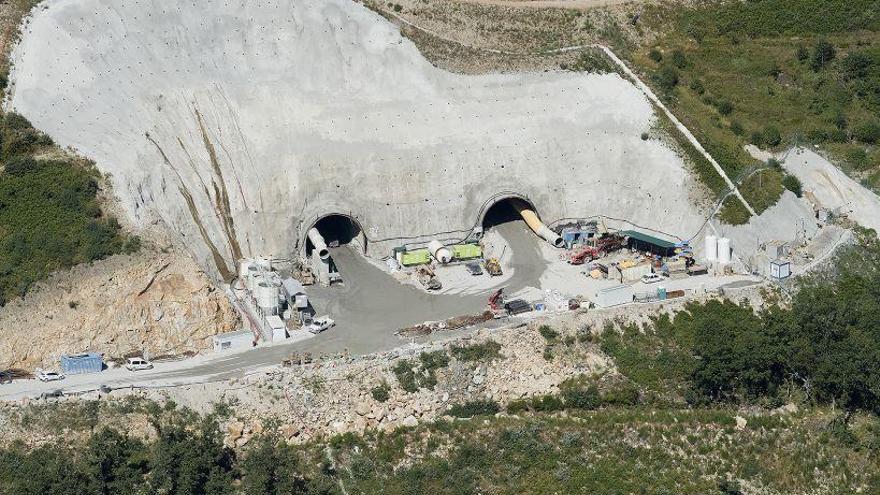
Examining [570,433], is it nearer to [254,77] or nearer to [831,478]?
[831,478]

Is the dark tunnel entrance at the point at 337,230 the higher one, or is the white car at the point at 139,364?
the dark tunnel entrance at the point at 337,230

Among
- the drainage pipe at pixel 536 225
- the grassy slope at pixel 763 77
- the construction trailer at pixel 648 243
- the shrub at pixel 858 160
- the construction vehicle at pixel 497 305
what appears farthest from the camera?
the grassy slope at pixel 763 77

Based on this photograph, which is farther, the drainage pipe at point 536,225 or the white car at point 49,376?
the drainage pipe at point 536,225

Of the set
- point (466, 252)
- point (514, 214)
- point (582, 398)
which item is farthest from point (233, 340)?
point (514, 214)

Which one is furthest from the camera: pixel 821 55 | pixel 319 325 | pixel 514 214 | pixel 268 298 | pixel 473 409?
pixel 821 55

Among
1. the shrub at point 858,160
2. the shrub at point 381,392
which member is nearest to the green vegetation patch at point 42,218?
the shrub at point 381,392

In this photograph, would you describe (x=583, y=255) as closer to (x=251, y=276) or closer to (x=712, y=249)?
(x=712, y=249)

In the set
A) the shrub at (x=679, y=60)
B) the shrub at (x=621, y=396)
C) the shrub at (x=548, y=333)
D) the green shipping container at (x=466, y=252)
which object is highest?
the shrub at (x=679, y=60)

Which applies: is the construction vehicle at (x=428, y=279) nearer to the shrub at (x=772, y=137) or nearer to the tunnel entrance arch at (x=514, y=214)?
the tunnel entrance arch at (x=514, y=214)
